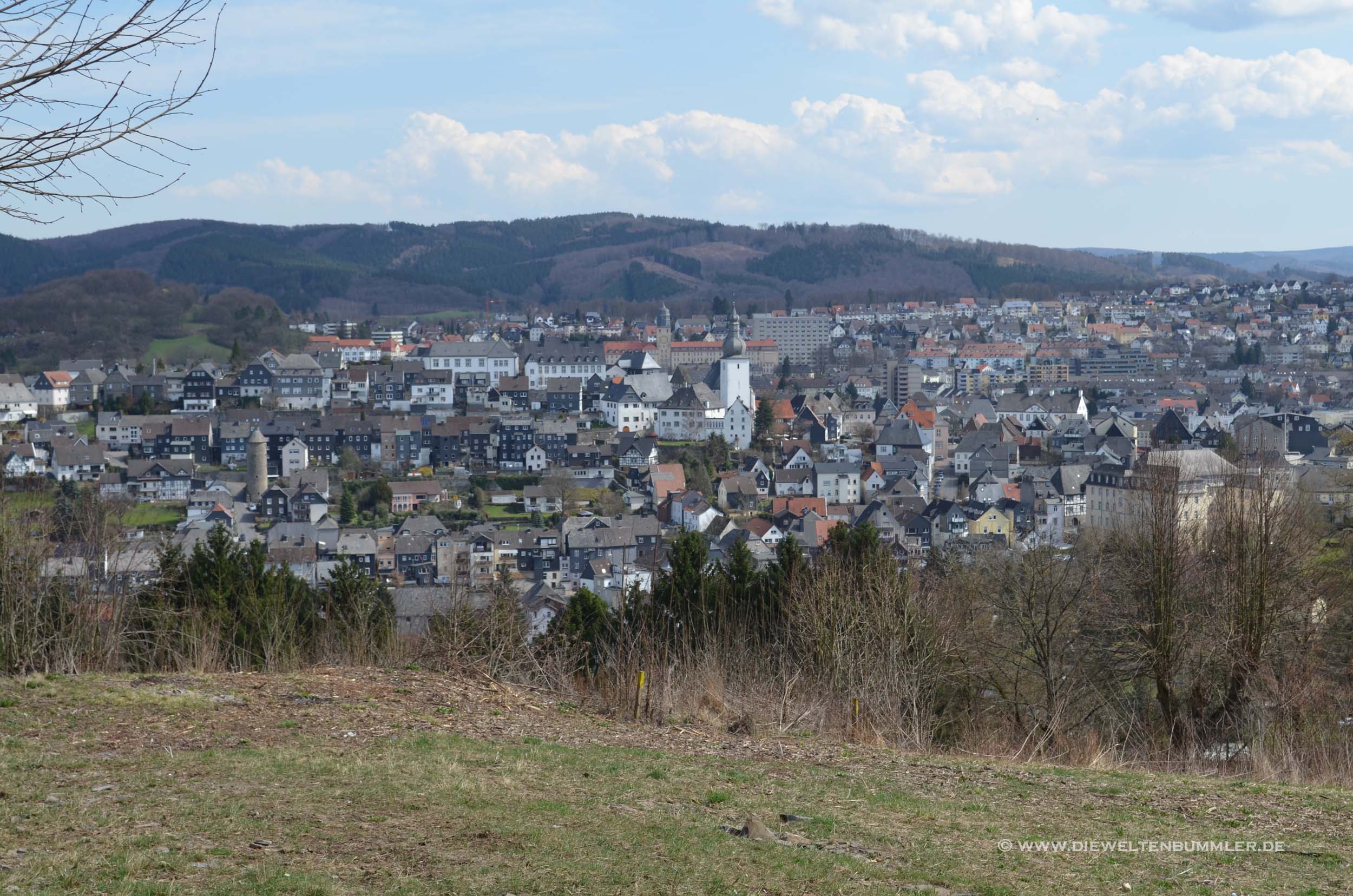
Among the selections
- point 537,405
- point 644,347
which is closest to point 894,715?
point 537,405

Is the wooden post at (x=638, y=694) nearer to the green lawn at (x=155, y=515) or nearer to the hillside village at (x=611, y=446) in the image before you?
the hillside village at (x=611, y=446)

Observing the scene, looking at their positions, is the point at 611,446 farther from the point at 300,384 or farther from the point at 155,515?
the point at 300,384

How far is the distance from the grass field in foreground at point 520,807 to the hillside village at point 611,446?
5074 millimetres

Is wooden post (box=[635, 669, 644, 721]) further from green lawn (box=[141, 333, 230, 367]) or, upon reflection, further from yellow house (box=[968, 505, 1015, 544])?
green lawn (box=[141, 333, 230, 367])

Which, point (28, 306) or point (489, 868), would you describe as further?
point (28, 306)

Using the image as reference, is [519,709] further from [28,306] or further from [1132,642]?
[28,306]

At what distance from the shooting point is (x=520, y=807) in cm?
492

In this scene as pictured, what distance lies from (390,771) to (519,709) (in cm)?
180

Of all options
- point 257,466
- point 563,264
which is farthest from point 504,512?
point 563,264

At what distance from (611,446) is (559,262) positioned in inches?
4076

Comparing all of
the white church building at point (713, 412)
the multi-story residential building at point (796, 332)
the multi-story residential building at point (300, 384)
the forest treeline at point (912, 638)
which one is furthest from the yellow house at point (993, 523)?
the multi-story residential building at point (796, 332)

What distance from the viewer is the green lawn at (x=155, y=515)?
3778 cm

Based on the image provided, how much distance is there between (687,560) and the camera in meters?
15.7

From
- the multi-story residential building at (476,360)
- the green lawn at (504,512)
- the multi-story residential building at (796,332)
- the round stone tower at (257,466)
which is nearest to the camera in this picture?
the green lawn at (504,512)
